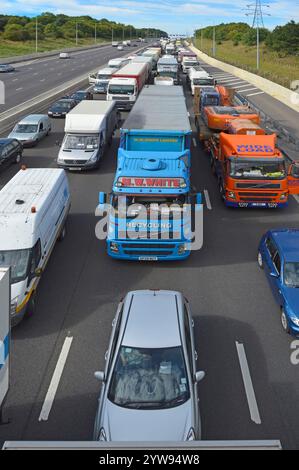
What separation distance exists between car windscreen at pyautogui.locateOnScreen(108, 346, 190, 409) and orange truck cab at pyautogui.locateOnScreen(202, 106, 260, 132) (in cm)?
1962

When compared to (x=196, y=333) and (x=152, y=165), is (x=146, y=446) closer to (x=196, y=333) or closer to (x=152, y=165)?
(x=196, y=333)

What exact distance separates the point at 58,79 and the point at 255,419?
5816 cm

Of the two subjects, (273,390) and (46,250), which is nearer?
(273,390)

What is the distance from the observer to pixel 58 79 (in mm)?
61656

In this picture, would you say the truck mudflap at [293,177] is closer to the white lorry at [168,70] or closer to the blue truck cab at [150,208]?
the blue truck cab at [150,208]

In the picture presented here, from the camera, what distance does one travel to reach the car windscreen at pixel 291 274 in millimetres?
11984

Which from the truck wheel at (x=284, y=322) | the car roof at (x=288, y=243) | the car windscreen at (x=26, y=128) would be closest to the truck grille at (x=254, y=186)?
the car roof at (x=288, y=243)

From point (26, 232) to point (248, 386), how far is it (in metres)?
6.06

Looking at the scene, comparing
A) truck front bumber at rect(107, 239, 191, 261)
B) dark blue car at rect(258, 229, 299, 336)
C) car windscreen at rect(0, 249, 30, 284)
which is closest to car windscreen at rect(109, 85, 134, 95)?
truck front bumber at rect(107, 239, 191, 261)

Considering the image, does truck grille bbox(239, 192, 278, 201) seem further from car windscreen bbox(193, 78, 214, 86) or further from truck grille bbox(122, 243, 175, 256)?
car windscreen bbox(193, 78, 214, 86)

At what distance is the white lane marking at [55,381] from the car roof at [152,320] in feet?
5.87

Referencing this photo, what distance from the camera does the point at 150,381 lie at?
27.6 ft
